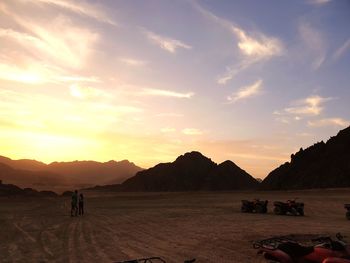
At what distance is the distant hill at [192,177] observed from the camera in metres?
106

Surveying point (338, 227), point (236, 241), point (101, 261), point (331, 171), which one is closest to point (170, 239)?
point (236, 241)

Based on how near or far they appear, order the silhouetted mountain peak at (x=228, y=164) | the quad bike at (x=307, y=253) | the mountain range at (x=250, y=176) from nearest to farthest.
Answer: the quad bike at (x=307, y=253), the mountain range at (x=250, y=176), the silhouetted mountain peak at (x=228, y=164)

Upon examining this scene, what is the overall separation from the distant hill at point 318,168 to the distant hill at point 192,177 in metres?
10.4

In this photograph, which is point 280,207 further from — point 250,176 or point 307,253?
point 250,176

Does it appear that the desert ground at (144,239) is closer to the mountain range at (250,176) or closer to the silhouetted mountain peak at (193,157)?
the mountain range at (250,176)

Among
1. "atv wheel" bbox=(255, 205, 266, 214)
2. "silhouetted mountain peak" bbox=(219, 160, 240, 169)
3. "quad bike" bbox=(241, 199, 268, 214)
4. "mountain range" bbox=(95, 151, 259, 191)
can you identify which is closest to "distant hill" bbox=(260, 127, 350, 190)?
"mountain range" bbox=(95, 151, 259, 191)

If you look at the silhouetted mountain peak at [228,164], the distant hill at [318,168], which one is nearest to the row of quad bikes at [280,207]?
the distant hill at [318,168]

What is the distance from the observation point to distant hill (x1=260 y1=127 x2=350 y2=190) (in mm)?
79875

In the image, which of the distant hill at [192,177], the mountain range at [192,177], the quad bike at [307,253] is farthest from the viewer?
the distant hill at [192,177]

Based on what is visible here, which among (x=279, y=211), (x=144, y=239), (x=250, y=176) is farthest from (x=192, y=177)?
(x=144, y=239)

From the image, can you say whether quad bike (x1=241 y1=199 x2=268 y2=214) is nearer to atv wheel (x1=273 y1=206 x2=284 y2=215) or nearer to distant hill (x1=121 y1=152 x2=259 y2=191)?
atv wheel (x1=273 y1=206 x2=284 y2=215)

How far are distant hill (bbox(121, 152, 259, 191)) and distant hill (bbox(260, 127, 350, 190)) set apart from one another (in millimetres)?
10396

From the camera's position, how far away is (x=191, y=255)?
1380 cm

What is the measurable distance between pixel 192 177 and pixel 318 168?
1354 inches
